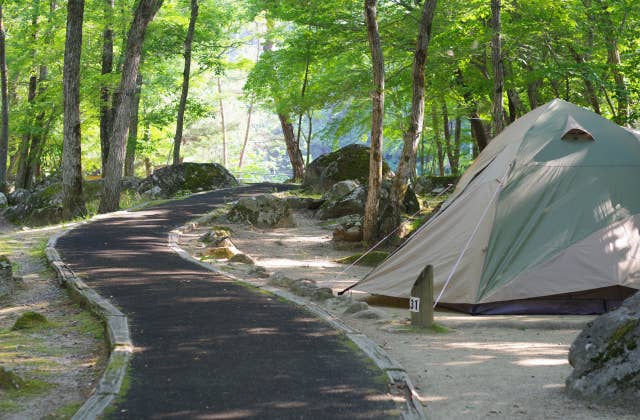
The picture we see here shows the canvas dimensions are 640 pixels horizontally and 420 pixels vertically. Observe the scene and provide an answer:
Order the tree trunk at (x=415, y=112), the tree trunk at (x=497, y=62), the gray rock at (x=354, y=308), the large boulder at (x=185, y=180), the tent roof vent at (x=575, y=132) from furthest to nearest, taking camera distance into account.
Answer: the large boulder at (x=185, y=180), the tree trunk at (x=497, y=62), the tree trunk at (x=415, y=112), the tent roof vent at (x=575, y=132), the gray rock at (x=354, y=308)

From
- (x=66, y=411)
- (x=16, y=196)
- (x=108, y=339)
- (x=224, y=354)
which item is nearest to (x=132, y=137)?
(x=16, y=196)

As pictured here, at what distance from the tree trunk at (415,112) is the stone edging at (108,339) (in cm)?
686

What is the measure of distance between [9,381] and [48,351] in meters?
1.34

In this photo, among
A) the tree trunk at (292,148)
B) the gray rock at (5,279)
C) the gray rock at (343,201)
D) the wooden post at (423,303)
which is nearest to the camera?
the wooden post at (423,303)

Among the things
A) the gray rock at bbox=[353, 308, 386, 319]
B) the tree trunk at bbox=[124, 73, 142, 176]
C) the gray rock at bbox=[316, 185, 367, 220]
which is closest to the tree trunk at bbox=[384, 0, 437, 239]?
the gray rock at bbox=[316, 185, 367, 220]

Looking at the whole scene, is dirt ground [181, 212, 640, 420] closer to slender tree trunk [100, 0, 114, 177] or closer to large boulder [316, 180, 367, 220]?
large boulder [316, 180, 367, 220]

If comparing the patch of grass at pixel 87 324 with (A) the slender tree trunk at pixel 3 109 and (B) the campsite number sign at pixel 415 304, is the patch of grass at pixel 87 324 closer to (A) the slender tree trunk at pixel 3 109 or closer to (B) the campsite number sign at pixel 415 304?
(B) the campsite number sign at pixel 415 304

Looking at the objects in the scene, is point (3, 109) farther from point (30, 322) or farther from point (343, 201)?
point (30, 322)

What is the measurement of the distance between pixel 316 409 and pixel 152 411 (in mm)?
1053

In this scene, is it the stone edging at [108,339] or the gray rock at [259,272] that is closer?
the stone edging at [108,339]

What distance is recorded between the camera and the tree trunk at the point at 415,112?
13.9 meters

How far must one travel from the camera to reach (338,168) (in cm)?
2242

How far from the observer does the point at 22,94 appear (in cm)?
3672

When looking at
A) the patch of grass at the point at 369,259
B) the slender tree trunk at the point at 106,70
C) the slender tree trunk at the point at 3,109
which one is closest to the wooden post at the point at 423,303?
the patch of grass at the point at 369,259
